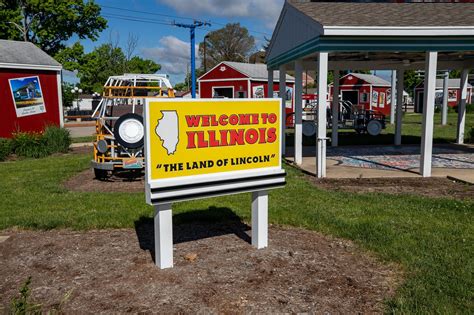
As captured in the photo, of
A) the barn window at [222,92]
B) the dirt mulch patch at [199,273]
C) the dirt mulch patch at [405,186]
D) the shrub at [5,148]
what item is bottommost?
the dirt mulch patch at [199,273]

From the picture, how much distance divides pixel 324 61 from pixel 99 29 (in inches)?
1501

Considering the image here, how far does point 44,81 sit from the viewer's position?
1789 centimetres

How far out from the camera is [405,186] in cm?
886

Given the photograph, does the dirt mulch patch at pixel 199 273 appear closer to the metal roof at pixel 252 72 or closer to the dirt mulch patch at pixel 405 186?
the dirt mulch patch at pixel 405 186

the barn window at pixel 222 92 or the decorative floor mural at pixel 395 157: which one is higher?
the barn window at pixel 222 92

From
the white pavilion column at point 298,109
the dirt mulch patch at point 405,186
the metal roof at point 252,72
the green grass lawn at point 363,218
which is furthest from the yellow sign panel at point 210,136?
the metal roof at point 252,72

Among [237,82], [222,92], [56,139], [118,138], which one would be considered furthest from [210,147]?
[222,92]

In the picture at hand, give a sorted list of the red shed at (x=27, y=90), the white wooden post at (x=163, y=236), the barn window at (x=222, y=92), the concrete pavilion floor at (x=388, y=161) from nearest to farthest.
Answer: the white wooden post at (x=163, y=236)
the concrete pavilion floor at (x=388, y=161)
the red shed at (x=27, y=90)
the barn window at (x=222, y=92)

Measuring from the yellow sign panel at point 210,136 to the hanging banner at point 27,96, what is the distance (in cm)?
1471

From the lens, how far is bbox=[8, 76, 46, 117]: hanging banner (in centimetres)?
1678

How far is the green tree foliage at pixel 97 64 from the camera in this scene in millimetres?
40000

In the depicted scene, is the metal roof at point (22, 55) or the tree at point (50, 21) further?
the tree at point (50, 21)

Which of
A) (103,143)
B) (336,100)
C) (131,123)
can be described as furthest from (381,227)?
(336,100)

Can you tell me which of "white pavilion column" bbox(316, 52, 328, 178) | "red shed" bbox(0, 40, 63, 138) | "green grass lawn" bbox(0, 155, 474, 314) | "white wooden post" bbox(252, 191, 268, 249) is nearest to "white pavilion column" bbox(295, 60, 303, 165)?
"white pavilion column" bbox(316, 52, 328, 178)
